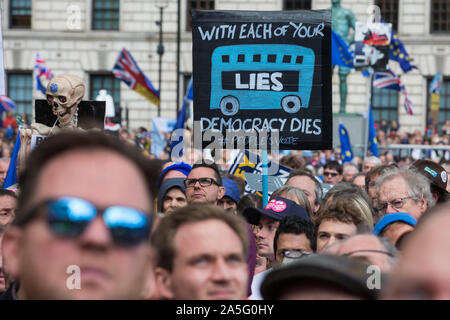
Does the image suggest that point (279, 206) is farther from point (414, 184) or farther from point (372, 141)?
point (372, 141)

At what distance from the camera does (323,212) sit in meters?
4.97

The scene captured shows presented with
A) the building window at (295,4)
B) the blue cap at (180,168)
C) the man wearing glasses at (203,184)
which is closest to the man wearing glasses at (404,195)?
the man wearing glasses at (203,184)

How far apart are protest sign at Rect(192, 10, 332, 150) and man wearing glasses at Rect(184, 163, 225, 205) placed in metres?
0.46

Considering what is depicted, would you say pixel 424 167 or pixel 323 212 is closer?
pixel 323 212

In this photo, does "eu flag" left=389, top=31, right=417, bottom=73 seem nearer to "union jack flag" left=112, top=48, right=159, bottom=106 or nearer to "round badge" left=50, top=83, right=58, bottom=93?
"union jack flag" left=112, top=48, right=159, bottom=106

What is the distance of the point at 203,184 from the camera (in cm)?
589

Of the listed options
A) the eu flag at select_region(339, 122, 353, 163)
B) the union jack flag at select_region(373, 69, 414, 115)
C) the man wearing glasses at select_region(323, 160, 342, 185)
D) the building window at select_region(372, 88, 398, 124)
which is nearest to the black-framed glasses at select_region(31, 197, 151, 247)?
the man wearing glasses at select_region(323, 160, 342, 185)

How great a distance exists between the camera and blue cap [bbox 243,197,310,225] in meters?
5.16

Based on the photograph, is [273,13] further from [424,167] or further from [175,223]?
[175,223]

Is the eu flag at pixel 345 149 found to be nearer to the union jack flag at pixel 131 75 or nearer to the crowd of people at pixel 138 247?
the union jack flag at pixel 131 75

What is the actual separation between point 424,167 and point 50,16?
104 ft

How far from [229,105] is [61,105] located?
1.51 meters
